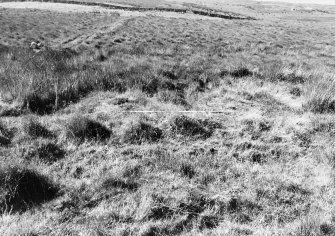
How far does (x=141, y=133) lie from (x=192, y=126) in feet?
3.18

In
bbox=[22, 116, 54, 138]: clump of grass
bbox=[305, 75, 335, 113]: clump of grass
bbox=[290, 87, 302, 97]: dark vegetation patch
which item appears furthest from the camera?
bbox=[290, 87, 302, 97]: dark vegetation patch

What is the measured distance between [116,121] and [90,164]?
132cm

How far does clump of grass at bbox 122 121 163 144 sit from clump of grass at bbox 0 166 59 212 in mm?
1576

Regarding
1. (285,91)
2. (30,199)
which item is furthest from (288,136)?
(30,199)

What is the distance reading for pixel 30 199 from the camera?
3729mm

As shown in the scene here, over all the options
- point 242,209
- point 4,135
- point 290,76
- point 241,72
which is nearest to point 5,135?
point 4,135

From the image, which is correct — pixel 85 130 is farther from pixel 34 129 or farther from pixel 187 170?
pixel 187 170

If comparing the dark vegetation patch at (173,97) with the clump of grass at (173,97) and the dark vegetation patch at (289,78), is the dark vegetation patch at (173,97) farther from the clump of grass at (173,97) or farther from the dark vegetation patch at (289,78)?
the dark vegetation patch at (289,78)

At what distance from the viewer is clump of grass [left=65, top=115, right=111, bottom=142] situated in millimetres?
5129

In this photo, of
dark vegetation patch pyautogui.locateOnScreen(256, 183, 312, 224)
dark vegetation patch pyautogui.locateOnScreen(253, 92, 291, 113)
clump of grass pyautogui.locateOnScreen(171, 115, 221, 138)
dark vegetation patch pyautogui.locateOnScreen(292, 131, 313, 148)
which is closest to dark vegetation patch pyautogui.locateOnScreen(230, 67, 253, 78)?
dark vegetation patch pyautogui.locateOnScreen(253, 92, 291, 113)

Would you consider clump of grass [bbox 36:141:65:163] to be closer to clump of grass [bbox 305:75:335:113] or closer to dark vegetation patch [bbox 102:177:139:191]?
dark vegetation patch [bbox 102:177:139:191]

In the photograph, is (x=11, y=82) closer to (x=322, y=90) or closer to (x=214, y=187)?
(x=214, y=187)

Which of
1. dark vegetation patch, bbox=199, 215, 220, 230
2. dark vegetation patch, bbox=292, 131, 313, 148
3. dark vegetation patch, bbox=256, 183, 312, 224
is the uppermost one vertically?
dark vegetation patch, bbox=292, 131, 313, 148

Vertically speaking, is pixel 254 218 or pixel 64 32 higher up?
pixel 64 32
